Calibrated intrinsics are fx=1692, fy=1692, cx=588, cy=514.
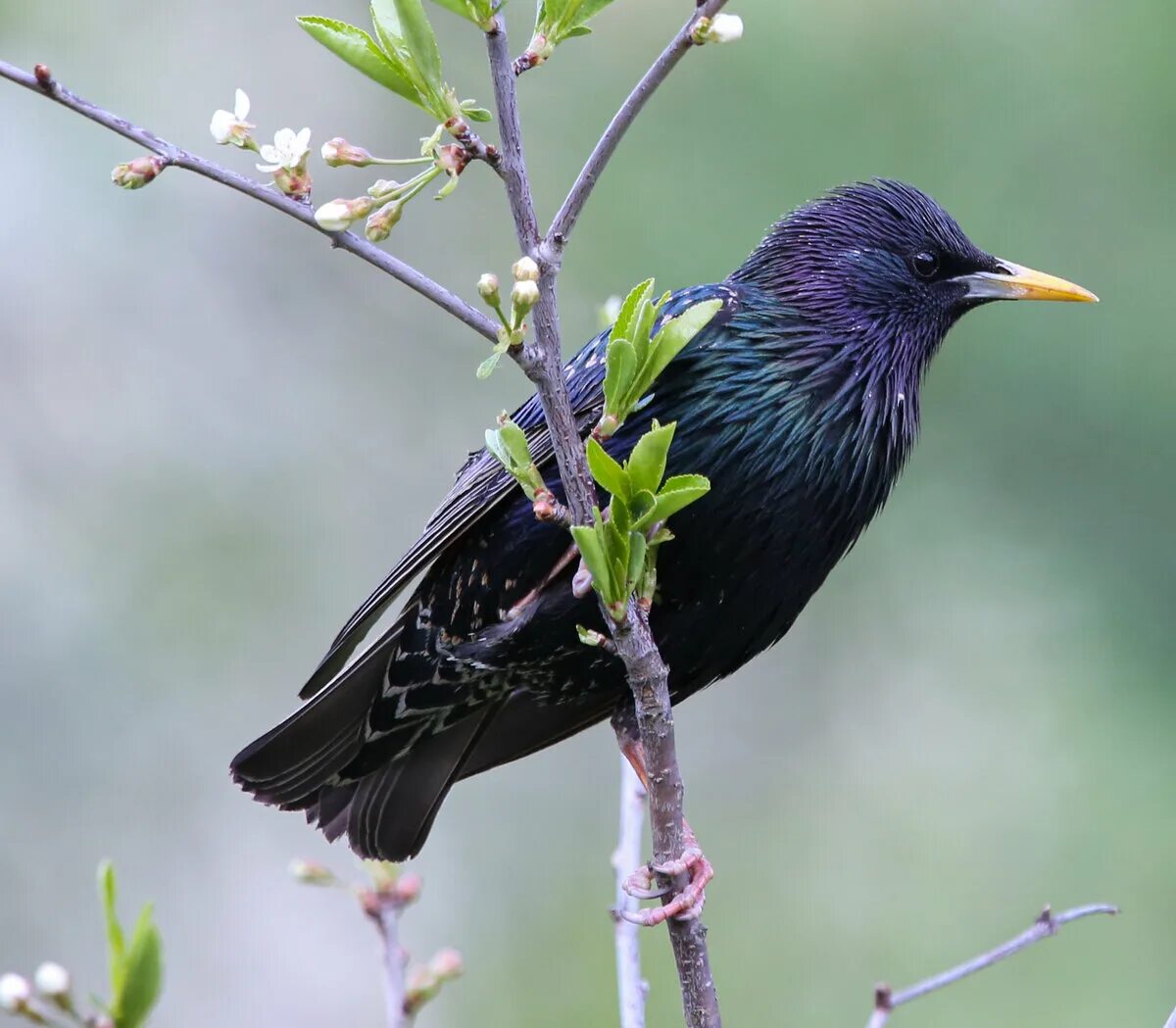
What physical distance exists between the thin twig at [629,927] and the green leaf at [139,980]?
93 centimetres

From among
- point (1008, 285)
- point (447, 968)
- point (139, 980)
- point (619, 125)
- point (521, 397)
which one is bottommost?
point (139, 980)

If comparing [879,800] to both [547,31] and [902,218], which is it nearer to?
[902,218]

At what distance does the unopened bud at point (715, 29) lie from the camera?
169cm

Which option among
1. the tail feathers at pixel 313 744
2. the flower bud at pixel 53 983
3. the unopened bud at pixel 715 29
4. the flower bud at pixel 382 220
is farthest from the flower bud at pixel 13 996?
the tail feathers at pixel 313 744

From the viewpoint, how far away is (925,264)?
10.3ft

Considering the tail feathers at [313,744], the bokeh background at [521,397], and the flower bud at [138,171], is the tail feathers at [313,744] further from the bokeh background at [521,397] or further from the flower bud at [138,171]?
the bokeh background at [521,397]

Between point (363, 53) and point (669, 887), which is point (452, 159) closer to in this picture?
point (363, 53)

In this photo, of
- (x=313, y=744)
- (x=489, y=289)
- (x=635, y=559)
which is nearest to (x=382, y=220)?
(x=489, y=289)

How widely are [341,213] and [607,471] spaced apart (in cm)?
40

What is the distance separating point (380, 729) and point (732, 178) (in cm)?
383

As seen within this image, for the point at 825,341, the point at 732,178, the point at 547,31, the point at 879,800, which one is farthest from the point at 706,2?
the point at 879,800

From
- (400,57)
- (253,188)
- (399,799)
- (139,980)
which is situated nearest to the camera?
(139,980)

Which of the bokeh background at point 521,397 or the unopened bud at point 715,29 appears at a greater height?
the bokeh background at point 521,397

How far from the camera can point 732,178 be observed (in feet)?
21.6
